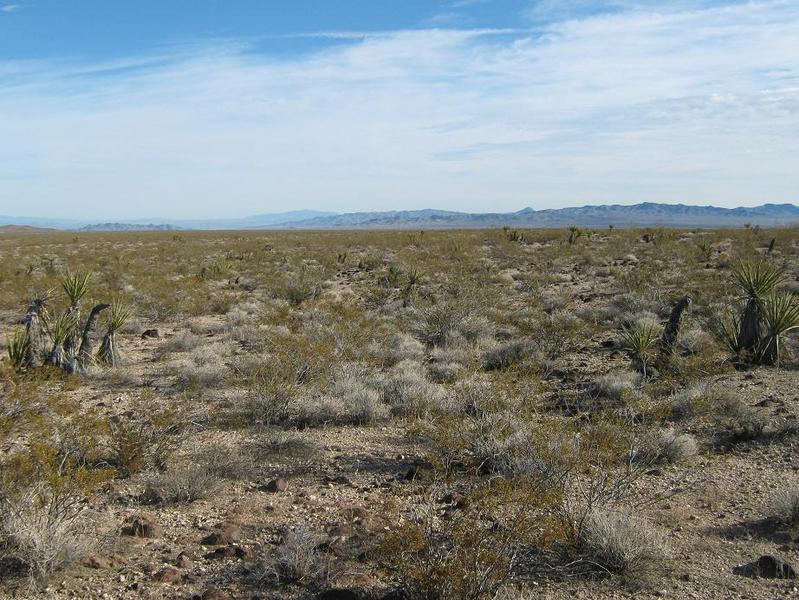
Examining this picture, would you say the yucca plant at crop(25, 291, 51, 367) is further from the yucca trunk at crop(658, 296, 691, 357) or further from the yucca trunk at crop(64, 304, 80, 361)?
the yucca trunk at crop(658, 296, 691, 357)

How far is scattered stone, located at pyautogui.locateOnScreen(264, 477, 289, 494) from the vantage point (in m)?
6.33

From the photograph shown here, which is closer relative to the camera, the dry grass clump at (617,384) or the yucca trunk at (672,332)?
the dry grass clump at (617,384)

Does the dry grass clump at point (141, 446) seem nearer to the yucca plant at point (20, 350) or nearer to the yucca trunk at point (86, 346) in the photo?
the yucca plant at point (20, 350)

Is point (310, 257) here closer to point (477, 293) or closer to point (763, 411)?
point (477, 293)

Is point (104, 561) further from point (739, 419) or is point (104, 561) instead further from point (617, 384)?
point (739, 419)

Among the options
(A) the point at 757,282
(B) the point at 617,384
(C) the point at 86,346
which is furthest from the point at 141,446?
(A) the point at 757,282

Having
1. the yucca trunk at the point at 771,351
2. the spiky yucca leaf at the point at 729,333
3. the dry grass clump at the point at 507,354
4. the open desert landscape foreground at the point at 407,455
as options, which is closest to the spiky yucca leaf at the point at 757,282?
the open desert landscape foreground at the point at 407,455

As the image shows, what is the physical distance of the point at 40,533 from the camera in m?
4.47

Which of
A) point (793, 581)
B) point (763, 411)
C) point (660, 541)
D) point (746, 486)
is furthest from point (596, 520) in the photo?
point (763, 411)

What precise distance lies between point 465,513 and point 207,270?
23.6 m

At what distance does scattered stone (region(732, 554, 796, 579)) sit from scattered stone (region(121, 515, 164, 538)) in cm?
473

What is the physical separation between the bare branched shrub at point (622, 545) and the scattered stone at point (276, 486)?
3.02m

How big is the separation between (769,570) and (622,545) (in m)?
1.11

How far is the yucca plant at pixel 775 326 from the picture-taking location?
33.9ft
